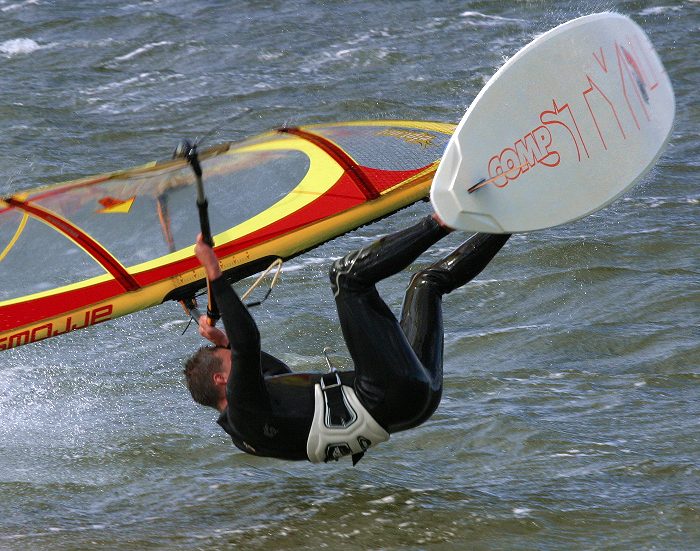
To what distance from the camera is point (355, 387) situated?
14.9 feet

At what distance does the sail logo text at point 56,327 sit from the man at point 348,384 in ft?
3.94

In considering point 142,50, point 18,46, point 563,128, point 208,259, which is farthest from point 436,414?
point 18,46

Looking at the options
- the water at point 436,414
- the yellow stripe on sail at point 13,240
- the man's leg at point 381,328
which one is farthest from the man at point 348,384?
the yellow stripe on sail at point 13,240

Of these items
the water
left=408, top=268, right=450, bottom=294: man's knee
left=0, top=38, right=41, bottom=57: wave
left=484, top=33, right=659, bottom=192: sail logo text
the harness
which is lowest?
the water

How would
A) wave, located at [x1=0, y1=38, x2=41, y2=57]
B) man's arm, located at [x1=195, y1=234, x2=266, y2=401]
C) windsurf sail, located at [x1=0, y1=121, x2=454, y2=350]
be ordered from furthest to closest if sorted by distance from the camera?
1. wave, located at [x1=0, y1=38, x2=41, y2=57]
2. windsurf sail, located at [x1=0, y1=121, x2=454, y2=350]
3. man's arm, located at [x1=195, y1=234, x2=266, y2=401]

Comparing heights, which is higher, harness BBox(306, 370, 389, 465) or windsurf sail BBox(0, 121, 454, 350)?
windsurf sail BBox(0, 121, 454, 350)

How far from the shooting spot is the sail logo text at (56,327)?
Result: 5516 mm

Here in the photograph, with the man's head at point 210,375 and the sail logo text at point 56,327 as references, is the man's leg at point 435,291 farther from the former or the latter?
the sail logo text at point 56,327

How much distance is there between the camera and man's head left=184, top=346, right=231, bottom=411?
452 cm

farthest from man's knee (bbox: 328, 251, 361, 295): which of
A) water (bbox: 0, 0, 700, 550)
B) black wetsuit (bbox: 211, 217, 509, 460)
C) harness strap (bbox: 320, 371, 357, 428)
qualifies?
water (bbox: 0, 0, 700, 550)

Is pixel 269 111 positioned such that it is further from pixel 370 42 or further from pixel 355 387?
pixel 355 387

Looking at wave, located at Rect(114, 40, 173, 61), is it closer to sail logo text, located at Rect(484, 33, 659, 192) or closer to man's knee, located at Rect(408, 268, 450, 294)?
man's knee, located at Rect(408, 268, 450, 294)

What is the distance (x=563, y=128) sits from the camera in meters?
4.70

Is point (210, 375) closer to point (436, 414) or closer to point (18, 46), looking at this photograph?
point (436, 414)
